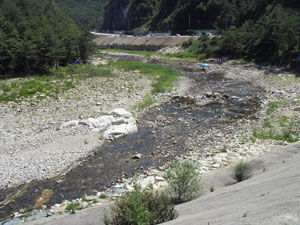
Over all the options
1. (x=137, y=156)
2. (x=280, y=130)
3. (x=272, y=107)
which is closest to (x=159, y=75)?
(x=272, y=107)

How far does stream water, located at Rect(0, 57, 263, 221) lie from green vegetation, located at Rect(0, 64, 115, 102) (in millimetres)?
8594

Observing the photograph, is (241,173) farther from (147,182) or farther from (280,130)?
(280,130)

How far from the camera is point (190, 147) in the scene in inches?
468

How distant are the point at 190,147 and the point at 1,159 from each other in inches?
341

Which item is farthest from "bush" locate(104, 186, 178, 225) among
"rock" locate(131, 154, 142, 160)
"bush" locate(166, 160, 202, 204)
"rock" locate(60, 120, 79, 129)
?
"rock" locate(60, 120, 79, 129)

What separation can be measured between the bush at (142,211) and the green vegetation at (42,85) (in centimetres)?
1565

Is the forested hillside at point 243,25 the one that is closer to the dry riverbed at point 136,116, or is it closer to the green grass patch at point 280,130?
the dry riverbed at point 136,116

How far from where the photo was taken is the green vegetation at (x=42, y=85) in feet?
62.0

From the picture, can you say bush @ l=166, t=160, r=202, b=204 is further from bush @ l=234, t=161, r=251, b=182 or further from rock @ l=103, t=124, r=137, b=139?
rock @ l=103, t=124, r=137, b=139

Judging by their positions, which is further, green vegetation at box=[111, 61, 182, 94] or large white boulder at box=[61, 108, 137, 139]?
green vegetation at box=[111, 61, 182, 94]

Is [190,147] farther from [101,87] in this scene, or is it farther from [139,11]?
[139,11]

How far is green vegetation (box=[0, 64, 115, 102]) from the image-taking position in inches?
744

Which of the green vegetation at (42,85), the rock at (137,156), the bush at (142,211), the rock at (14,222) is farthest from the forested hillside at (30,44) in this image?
the bush at (142,211)

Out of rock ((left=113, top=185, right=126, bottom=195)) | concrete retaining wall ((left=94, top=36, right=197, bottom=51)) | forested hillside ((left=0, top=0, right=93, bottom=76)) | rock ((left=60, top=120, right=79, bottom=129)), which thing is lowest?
rock ((left=113, top=185, right=126, bottom=195))
